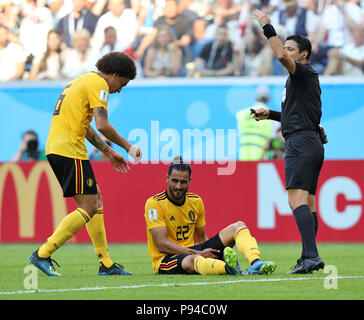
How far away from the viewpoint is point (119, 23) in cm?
1669

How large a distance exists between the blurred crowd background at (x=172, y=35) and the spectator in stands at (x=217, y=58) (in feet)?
0.06

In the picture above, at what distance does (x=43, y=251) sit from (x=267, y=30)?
2.84 meters

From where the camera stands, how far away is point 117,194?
13.0m

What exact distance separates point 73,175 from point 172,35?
30.6ft

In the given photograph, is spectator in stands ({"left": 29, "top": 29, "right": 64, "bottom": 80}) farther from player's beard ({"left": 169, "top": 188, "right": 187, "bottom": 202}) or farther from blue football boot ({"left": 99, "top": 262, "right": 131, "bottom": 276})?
blue football boot ({"left": 99, "top": 262, "right": 131, "bottom": 276})

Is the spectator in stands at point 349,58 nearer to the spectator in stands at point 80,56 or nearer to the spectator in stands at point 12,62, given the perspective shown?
the spectator in stands at point 80,56

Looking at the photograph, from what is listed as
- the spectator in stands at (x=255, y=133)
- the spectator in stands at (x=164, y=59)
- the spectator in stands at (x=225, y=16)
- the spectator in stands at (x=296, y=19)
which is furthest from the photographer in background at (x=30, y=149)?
the spectator in stands at (x=296, y=19)

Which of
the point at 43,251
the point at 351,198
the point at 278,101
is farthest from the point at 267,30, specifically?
the point at 278,101

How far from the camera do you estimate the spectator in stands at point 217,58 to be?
15.9 meters

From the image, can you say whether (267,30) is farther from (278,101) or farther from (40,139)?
(40,139)

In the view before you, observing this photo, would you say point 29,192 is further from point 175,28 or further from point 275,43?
point 275,43

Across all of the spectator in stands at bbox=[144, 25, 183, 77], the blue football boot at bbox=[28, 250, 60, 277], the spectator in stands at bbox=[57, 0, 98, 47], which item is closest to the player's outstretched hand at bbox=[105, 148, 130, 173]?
the blue football boot at bbox=[28, 250, 60, 277]

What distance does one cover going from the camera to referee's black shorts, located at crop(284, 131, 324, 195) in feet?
24.4

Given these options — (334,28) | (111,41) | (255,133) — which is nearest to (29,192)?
(255,133)
